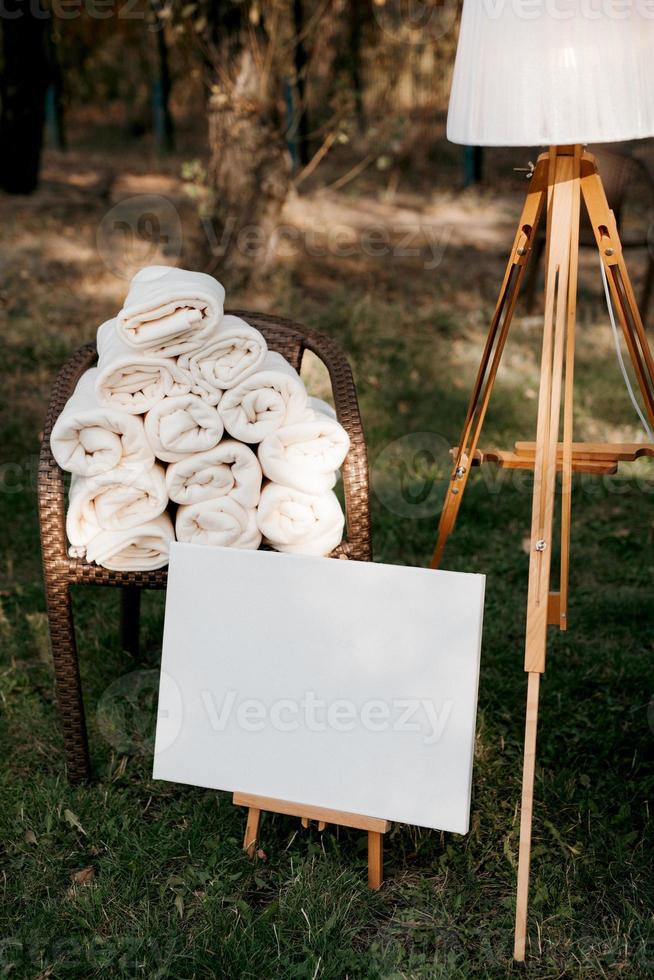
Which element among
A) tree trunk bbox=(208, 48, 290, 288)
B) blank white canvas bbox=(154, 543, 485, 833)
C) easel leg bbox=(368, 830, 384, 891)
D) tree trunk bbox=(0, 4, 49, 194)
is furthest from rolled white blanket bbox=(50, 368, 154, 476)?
tree trunk bbox=(0, 4, 49, 194)

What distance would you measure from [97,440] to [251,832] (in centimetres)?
90

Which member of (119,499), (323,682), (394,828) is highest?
(119,499)

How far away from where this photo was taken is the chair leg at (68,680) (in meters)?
2.41

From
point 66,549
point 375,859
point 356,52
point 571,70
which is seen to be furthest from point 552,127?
point 356,52

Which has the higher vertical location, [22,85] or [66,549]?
[22,85]

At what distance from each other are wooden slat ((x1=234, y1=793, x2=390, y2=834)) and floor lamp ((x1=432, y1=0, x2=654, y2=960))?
11.9 inches

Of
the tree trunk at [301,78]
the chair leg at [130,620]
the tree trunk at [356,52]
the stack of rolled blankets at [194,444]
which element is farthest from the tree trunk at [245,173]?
the tree trunk at [356,52]

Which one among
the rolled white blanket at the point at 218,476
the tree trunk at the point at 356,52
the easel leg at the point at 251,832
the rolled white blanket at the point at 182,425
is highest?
the tree trunk at the point at 356,52

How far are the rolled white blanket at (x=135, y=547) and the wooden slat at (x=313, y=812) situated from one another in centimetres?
53

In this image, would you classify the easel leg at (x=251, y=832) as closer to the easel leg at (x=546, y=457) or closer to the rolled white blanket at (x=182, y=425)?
the easel leg at (x=546, y=457)

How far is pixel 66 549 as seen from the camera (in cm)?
240

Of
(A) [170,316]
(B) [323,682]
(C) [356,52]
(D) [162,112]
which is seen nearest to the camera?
(B) [323,682]

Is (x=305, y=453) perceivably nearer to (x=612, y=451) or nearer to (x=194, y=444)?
(x=194, y=444)

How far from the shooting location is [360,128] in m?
9.72
